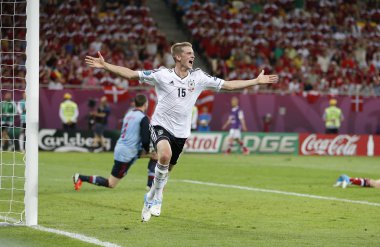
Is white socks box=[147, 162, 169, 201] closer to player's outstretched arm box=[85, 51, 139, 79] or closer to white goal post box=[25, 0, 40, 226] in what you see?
player's outstretched arm box=[85, 51, 139, 79]

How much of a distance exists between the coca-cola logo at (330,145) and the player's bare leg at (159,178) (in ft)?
76.3

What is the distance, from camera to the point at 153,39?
3741 centimetres

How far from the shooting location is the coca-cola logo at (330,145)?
3484 cm

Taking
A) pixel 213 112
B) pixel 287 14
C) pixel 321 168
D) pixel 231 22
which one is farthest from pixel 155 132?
pixel 287 14

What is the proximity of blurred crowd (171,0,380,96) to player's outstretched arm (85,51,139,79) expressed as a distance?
25548mm

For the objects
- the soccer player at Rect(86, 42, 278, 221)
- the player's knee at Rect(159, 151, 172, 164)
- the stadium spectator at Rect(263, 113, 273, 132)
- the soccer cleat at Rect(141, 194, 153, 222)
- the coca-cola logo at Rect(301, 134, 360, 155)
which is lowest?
the coca-cola logo at Rect(301, 134, 360, 155)

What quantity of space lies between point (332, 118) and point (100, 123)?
9.67 metres

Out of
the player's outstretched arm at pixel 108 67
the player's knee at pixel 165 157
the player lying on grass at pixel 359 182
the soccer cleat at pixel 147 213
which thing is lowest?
the player lying on grass at pixel 359 182

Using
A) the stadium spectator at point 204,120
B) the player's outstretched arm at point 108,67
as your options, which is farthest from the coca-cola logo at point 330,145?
the player's outstretched arm at point 108,67

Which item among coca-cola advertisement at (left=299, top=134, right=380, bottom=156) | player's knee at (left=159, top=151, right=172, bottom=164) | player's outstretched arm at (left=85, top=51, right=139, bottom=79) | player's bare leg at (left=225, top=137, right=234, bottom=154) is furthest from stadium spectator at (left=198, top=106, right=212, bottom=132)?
player's outstretched arm at (left=85, top=51, right=139, bottom=79)

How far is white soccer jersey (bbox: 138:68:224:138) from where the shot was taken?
1188 cm

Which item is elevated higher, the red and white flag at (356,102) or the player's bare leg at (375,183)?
the red and white flag at (356,102)

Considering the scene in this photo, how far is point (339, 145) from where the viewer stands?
115ft

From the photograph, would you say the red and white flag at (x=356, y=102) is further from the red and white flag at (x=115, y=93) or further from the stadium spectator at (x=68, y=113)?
the stadium spectator at (x=68, y=113)
